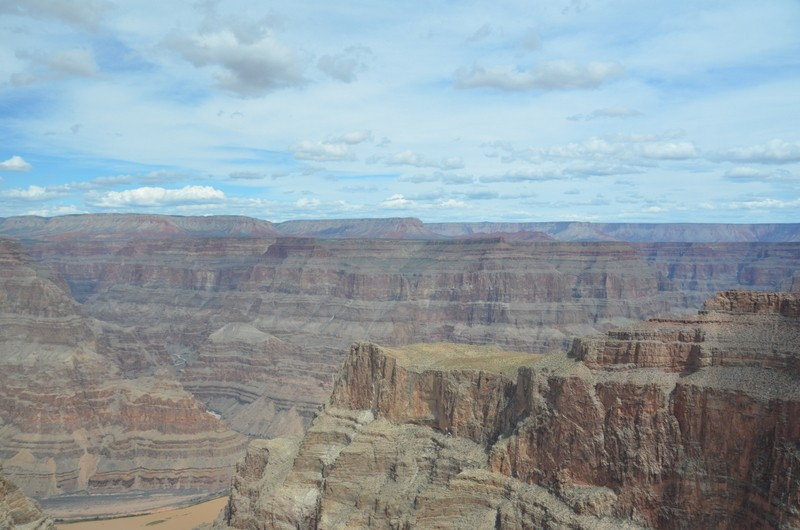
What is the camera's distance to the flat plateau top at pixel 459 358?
160ft

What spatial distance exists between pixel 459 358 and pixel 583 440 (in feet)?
47.9

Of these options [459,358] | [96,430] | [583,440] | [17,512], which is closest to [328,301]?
[96,430]

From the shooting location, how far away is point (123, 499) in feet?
281

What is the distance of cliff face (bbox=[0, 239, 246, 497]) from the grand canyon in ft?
0.83

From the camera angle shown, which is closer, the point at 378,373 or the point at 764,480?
the point at 764,480

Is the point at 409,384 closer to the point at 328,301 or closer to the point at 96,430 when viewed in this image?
the point at 96,430

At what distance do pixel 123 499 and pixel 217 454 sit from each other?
462 inches

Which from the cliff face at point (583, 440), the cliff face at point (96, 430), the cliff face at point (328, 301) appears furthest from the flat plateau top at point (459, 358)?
the cliff face at point (328, 301)

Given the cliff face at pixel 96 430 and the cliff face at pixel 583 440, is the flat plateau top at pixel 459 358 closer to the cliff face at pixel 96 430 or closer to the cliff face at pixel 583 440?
the cliff face at pixel 583 440

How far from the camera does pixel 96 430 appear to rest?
9481cm

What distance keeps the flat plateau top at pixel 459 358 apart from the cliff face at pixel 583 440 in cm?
30

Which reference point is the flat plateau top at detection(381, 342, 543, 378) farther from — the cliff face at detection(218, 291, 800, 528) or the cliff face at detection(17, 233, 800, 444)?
the cliff face at detection(17, 233, 800, 444)

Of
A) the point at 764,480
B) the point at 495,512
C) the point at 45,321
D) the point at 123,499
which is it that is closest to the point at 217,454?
the point at 123,499

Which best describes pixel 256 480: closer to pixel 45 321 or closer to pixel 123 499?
pixel 123 499
